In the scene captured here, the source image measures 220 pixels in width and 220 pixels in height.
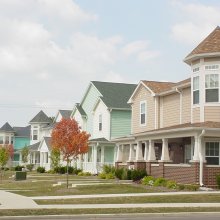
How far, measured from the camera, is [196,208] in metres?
17.3

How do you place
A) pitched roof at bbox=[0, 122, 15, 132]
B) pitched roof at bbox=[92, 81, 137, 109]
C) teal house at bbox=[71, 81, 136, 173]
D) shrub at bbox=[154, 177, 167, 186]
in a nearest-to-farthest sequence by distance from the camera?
shrub at bbox=[154, 177, 167, 186] < teal house at bbox=[71, 81, 136, 173] < pitched roof at bbox=[92, 81, 137, 109] < pitched roof at bbox=[0, 122, 15, 132]

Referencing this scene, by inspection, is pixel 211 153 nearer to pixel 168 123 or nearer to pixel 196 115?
pixel 196 115

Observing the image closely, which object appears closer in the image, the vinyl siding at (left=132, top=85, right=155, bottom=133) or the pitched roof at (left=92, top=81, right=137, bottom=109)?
the vinyl siding at (left=132, top=85, right=155, bottom=133)

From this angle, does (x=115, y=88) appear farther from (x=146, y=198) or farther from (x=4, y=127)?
(x=4, y=127)

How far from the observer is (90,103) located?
2050 inches

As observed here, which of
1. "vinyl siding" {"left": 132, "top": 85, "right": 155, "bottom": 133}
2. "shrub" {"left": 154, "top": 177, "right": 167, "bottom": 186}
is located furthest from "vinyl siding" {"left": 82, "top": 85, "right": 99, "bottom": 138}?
"shrub" {"left": 154, "top": 177, "right": 167, "bottom": 186}

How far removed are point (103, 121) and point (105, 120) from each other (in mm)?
580

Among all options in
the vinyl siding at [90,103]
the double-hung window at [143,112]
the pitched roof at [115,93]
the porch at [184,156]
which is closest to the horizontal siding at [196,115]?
the porch at [184,156]

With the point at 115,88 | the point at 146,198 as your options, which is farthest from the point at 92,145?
the point at 146,198

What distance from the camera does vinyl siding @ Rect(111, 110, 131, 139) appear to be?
154ft

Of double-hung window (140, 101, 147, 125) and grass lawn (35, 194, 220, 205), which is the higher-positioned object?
double-hung window (140, 101, 147, 125)

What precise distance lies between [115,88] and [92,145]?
23.4 feet

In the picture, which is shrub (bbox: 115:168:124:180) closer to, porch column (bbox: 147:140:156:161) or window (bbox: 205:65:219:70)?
porch column (bbox: 147:140:156:161)

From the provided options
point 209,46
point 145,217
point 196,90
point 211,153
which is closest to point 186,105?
point 196,90
